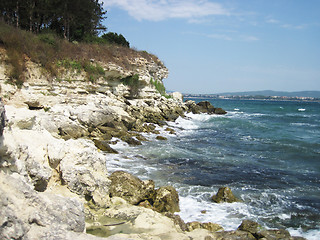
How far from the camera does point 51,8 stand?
25.0m

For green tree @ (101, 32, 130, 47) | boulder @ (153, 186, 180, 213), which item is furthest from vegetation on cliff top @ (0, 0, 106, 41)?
boulder @ (153, 186, 180, 213)

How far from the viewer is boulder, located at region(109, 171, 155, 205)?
769 cm

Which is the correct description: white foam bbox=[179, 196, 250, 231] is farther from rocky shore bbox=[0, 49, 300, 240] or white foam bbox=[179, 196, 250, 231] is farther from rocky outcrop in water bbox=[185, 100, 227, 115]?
rocky outcrop in water bbox=[185, 100, 227, 115]

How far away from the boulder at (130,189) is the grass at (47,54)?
1235 cm

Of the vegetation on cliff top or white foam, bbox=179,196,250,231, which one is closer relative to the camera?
white foam, bbox=179,196,250,231

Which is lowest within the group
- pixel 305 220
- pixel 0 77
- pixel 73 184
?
pixel 305 220

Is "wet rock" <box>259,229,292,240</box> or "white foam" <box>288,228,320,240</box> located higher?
"wet rock" <box>259,229,292,240</box>

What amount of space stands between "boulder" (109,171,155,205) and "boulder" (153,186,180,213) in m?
0.34

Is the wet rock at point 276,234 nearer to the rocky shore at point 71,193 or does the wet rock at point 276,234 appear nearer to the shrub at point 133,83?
the rocky shore at point 71,193

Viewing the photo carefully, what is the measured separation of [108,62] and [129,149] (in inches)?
508

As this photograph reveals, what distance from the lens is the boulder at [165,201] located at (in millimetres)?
7711

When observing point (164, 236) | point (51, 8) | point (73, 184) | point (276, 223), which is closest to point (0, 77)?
point (51, 8)

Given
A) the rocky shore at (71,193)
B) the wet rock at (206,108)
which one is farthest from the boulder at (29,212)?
the wet rock at (206,108)

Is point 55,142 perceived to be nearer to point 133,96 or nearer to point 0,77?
point 0,77
